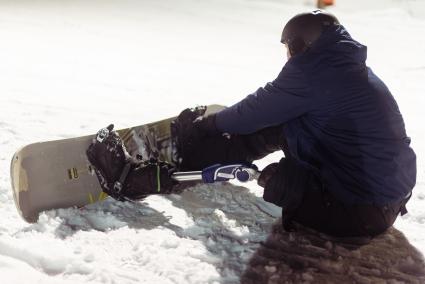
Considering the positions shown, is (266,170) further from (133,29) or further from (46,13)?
(46,13)

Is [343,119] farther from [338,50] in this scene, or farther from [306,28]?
[306,28]

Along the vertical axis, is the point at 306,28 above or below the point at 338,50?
above

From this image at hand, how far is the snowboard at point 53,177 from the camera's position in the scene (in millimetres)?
2646

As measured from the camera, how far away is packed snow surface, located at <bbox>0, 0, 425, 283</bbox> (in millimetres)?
2289

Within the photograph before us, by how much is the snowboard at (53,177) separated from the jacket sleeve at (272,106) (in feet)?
1.63

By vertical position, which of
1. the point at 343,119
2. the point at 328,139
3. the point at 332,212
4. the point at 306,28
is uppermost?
the point at 306,28

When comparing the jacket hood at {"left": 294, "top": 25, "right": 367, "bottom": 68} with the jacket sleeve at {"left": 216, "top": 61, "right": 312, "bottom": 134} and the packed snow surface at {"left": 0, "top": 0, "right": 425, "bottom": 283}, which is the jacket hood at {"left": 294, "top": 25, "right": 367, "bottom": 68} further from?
the packed snow surface at {"left": 0, "top": 0, "right": 425, "bottom": 283}

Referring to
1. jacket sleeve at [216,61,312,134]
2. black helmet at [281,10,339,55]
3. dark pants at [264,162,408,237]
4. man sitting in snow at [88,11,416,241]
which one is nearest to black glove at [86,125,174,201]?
man sitting in snow at [88,11,416,241]

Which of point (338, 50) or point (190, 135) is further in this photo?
point (190, 135)

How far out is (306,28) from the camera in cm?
240

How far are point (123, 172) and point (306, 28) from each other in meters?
1.21

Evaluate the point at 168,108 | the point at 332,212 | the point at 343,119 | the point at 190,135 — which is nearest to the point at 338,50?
the point at 343,119

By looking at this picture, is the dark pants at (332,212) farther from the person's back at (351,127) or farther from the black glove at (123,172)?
the black glove at (123,172)

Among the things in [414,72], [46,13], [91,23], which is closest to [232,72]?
[414,72]
